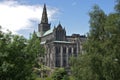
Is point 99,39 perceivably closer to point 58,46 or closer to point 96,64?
point 96,64

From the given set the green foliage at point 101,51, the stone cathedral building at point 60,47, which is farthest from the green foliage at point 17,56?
the stone cathedral building at point 60,47

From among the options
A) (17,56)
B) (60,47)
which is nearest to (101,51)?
(17,56)

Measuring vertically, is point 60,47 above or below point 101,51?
above

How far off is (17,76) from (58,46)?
5918 inches

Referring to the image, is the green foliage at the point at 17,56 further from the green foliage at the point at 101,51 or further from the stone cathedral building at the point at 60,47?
the stone cathedral building at the point at 60,47

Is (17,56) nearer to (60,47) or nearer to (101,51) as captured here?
(101,51)

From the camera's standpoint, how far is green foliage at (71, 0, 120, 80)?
138 ft

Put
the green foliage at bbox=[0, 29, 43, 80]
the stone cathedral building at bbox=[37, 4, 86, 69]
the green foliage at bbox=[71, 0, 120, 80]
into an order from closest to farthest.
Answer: the green foliage at bbox=[0, 29, 43, 80] → the green foliage at bbox=[71, 0, 120, 80] → the stone cathedral building at bbox=[37, 4, 86, 69]

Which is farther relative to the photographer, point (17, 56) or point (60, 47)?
point (60, 47)

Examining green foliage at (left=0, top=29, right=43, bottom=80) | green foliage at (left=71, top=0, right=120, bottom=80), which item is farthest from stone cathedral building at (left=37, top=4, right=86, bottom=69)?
green foliage at (left=0, top=29, right=43, bottom=80)

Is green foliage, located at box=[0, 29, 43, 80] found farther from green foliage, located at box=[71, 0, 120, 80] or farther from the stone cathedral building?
the stone cathedral building

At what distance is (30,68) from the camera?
33.2 meters

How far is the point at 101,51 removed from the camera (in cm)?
4422

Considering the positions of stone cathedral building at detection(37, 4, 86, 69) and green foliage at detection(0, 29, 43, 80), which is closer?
green foliage at detection(0, 29, 43, 80)
